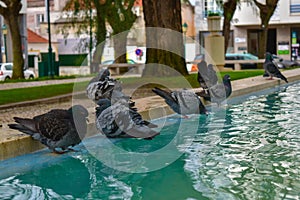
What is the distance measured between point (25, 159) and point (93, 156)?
0.79 metres

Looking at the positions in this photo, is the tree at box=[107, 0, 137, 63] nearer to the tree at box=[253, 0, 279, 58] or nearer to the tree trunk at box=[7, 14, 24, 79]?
the tree trunk at box=[7, 14, 24, 79]

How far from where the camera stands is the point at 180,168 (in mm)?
5945

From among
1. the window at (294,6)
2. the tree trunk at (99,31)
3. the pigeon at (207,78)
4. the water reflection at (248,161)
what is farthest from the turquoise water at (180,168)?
the window at (294,6)

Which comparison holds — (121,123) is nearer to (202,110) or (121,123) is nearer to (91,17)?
(202,110)

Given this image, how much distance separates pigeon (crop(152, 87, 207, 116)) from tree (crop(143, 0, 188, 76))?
7939mm

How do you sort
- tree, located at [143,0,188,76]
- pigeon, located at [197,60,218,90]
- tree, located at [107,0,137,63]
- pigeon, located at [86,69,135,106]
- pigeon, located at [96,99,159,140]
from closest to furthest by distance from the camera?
1. pigeon, located at [96,99,159,140]
2. pigeon, located at [86,69,135,106]
3. pigeon, located at [197,60,218,90]
4. tree, located at [143,0,188,76]
5. tree, located at [107,0,137,63]

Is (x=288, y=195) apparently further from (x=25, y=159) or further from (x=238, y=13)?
(x=238, y=13)

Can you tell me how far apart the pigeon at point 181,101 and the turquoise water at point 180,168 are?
0.29m

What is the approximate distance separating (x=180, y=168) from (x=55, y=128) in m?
1.38

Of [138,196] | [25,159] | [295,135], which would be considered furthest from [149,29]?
[138,196]

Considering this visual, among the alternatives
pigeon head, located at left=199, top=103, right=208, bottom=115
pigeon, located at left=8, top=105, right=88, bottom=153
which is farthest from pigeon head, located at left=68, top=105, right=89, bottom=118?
pigeon head, located at left=199, top=103, right=208, bottom=115

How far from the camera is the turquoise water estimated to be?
501cm

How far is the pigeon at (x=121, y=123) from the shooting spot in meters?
6.63

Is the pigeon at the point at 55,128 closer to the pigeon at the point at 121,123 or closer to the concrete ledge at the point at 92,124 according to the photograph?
the concrete ledge at the point at 92,124
